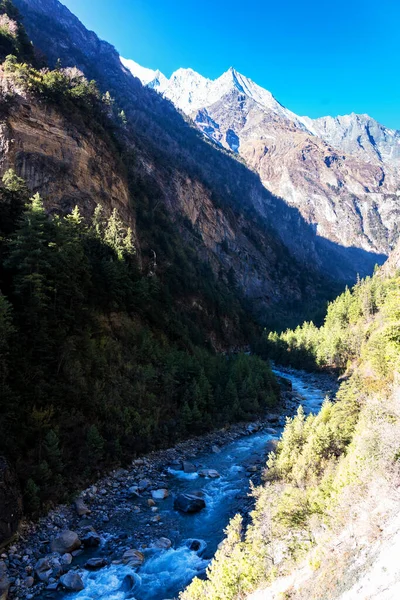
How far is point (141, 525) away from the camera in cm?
1581

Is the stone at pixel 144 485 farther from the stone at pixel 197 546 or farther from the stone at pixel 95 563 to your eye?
the stone at pixel 95 563

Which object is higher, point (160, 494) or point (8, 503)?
point (8, 503)

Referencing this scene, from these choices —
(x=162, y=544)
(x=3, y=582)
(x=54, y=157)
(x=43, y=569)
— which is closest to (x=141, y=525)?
(x=162, y=544)

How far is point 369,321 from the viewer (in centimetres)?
6738

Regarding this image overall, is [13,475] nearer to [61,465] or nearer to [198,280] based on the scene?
[61,465]

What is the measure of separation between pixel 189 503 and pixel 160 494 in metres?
1.96

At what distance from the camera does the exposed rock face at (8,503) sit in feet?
42.8

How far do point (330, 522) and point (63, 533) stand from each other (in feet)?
34.5

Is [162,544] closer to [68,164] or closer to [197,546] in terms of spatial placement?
[197,546]

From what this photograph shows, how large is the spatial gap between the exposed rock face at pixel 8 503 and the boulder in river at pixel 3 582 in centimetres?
82

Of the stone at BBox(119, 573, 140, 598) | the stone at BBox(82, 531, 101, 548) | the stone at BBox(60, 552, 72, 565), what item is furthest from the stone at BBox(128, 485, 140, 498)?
the stone at BBox(119, 573, 140, 598)

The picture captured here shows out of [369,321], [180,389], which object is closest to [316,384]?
[369,321]

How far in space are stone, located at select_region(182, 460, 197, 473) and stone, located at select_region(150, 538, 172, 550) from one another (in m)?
6.85

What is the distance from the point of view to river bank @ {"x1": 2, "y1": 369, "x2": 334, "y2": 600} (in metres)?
12.4
